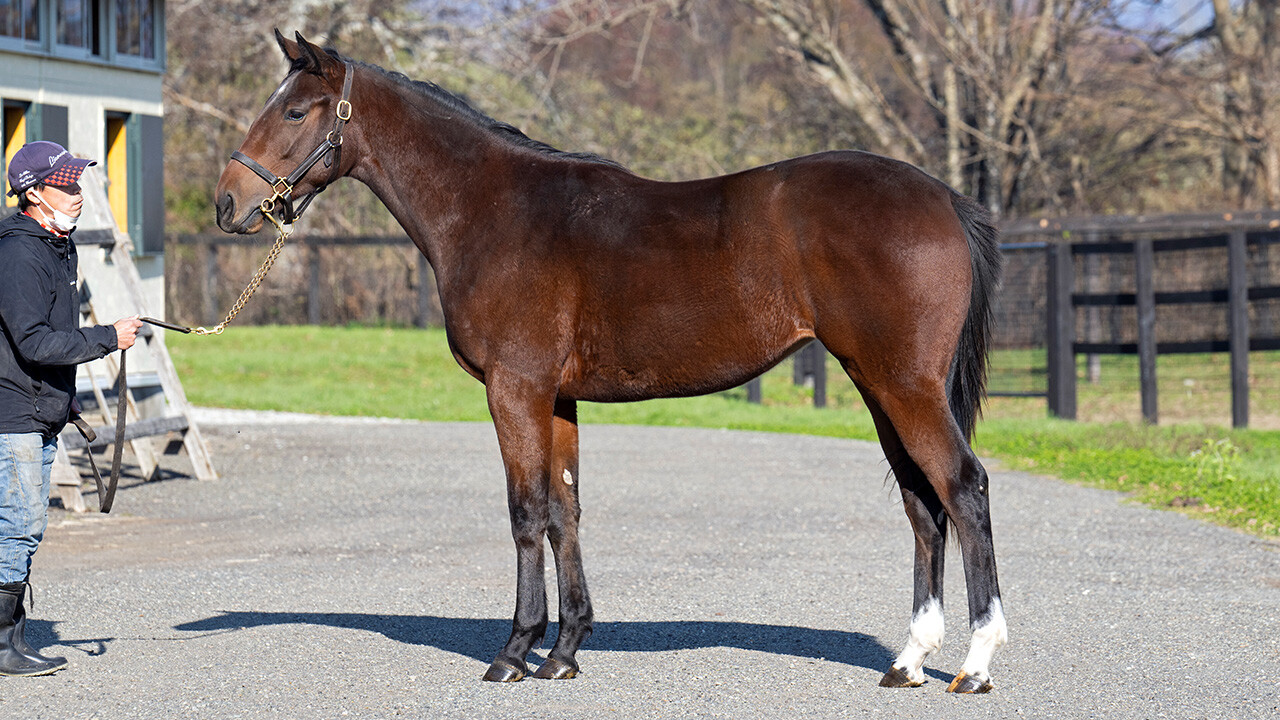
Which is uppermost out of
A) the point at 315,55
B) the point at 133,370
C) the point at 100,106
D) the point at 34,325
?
the point at 100,106

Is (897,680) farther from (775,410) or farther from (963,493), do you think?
(775,410)

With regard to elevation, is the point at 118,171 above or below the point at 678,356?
above

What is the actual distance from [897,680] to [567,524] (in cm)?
140

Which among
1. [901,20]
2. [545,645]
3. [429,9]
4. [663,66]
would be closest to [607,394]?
[545,645]

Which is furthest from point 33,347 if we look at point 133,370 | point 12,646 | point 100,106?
point 100,106

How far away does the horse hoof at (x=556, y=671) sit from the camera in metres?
4.84

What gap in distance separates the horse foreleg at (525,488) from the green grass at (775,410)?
5.04m

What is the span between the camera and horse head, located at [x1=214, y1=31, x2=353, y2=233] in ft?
16.5

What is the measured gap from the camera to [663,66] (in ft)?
127

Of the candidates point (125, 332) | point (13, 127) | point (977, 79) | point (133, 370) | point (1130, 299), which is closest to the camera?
point (125, 332)

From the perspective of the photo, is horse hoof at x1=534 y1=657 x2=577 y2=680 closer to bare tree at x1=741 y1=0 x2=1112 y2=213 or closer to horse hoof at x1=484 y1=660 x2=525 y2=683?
horse hoof at x1=484 y1=660 x2=525 y2=683

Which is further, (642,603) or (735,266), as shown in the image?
(642,603)

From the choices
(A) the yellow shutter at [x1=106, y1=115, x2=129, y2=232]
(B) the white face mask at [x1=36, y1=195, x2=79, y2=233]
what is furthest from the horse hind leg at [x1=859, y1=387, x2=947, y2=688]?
(A) the yellow shutter at [x1=106, y1=115, x2=129, y2=232]

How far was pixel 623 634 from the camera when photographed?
5539 mm
